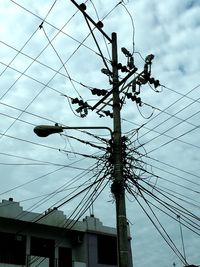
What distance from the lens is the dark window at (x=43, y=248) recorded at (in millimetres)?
25119

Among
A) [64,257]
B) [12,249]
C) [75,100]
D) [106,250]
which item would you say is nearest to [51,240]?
[64,257]

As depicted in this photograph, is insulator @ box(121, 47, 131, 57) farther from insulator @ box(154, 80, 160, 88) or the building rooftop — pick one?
the building rooftop

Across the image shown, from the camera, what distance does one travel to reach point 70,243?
27.1 meters

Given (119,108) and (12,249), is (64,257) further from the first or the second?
(119,108)

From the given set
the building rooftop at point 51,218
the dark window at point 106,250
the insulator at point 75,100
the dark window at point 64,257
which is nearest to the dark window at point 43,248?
the dark window at point 64,257

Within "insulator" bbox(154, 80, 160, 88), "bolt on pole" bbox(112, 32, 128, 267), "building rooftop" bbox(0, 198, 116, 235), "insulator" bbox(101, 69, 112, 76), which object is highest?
"building rooftop" bbox(0, 198, 116, 235)

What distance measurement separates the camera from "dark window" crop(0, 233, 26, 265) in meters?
24.0

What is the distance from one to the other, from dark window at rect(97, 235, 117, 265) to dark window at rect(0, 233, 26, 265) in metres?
4.81

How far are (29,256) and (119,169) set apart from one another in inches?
583

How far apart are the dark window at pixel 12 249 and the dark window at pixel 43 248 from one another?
2.10 ft

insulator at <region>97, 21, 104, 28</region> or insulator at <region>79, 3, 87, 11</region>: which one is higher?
insulator at <region>97, 21, 104, 28</region>

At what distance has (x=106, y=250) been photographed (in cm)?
2736

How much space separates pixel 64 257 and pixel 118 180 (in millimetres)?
17083

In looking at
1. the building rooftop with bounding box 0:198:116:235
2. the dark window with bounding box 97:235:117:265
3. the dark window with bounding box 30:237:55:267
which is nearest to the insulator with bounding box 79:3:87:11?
the building rooftop with bounding box 0:198:116:235
